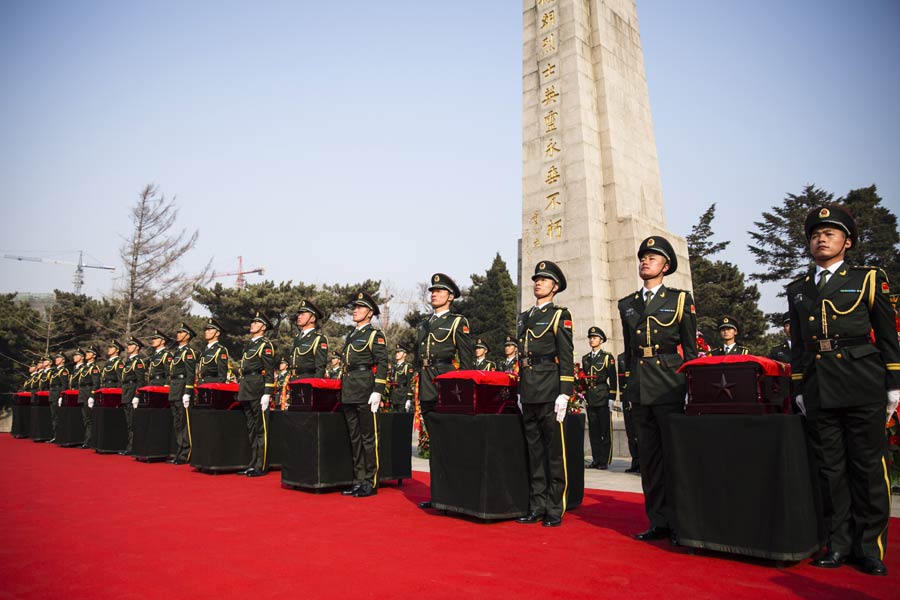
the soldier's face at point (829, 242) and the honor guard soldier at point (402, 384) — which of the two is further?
the honor guard soldier at point (402, 384)

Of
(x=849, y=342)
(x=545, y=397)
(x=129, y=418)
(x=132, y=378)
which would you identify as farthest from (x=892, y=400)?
(x=132, y=378)

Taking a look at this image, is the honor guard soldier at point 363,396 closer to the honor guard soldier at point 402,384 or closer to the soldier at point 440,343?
the soldier at point 440,343

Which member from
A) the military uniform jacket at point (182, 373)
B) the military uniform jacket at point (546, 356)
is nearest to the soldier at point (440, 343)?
the military uniform jacket at point (546, 356)

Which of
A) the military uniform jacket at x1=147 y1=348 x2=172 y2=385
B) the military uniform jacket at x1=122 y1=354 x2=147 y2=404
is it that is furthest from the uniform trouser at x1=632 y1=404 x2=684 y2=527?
the military uniform jacket at x1=122 y1=354 x2=147 y2=404

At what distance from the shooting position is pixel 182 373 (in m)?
9.30

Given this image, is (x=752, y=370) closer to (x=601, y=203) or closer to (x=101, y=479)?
(x=101, y=479)

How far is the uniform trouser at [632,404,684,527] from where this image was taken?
426cm

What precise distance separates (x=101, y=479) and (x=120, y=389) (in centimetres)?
416

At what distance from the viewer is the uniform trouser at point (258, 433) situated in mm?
7984

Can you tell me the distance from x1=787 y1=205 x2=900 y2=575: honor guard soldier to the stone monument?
28.1 ft

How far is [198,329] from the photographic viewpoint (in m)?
29.7

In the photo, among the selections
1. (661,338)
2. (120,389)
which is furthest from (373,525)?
(120,389)

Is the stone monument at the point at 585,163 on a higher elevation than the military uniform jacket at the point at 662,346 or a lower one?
higher

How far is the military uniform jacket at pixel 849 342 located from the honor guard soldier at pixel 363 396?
12.9 feet
